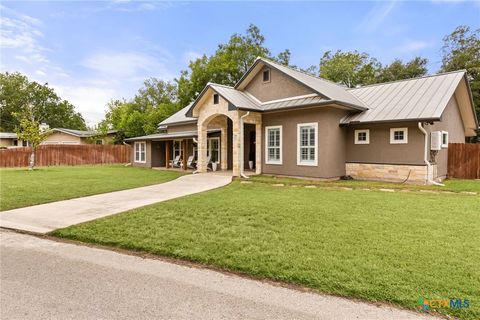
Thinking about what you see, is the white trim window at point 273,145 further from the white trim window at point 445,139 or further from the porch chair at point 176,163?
the porch chair at point 176,163

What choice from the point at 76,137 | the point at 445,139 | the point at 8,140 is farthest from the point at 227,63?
the point at 8,140

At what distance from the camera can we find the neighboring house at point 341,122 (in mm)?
11781

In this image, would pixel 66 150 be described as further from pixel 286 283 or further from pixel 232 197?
pixel 286 283

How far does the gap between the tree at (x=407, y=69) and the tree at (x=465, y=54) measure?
1816 millimetres

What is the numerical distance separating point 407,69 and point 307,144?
22188mm

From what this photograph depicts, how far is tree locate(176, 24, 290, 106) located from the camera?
1268 inches

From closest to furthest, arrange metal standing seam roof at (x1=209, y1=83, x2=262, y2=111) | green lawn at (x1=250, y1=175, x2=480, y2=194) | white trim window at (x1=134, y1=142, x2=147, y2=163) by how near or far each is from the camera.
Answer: green lawn at (x1=250, y1=175, x2=480, y2=194) < metal standing seam roof at (x1=209, y1=83, x2=262, y2=111) < white trim window at (x1=134, y1=142, x2=147, y2=163)

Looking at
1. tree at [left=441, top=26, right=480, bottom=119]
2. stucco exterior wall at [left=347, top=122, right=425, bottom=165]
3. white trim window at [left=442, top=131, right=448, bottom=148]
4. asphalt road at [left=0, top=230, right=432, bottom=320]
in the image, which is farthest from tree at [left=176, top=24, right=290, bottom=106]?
asphalt road at [left=0, top=230, right=432, bottom=320]

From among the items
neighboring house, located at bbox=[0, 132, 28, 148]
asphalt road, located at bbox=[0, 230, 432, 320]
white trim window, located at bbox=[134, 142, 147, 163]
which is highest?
neighboring house, located at bbox=[0, 132, 28, 148]

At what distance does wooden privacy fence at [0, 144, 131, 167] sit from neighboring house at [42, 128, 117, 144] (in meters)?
5.26

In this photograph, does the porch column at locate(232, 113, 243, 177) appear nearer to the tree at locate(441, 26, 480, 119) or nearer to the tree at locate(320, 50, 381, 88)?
the tree at locate(441, 26, 480, 119)

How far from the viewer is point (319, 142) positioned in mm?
12500

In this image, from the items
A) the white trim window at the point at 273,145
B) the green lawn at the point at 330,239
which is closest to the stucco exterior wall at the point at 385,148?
the white trim window at the point at 273,145

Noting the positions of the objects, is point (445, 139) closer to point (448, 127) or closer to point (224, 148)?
point (448, 127)
